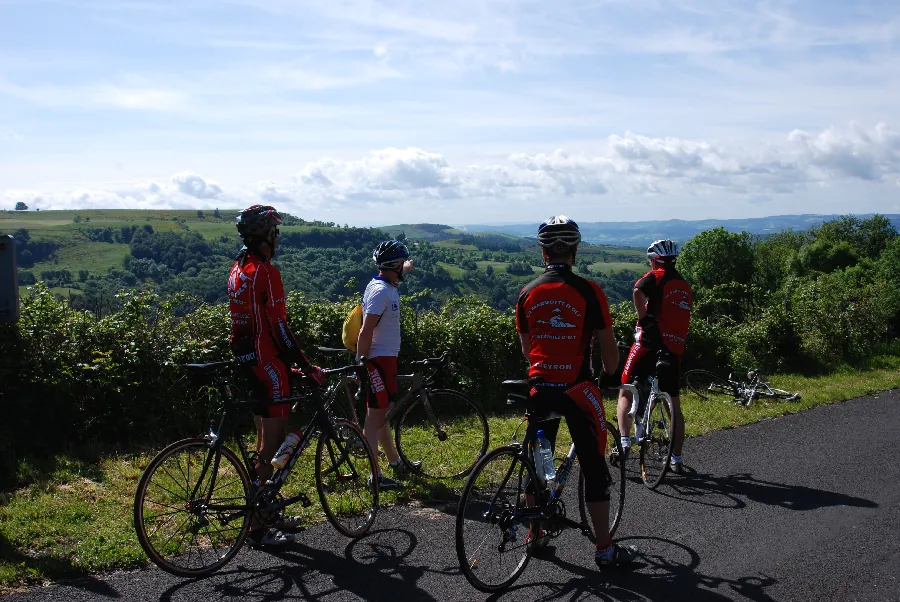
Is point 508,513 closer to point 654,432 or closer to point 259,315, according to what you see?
point 259,315

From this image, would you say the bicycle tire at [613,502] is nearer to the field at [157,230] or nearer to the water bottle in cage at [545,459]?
the water bottle in cage at [545,459]

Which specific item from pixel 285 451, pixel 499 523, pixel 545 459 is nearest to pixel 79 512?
pixel 285 451

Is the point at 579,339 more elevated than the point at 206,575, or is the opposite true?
the point at 579,339

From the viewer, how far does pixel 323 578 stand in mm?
4590

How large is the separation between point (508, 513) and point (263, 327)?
2.03m

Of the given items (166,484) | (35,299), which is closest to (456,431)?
(166,484)

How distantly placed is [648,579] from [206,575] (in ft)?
9.32

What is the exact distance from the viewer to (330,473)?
545cm

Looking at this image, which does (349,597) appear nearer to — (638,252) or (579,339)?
(579,339)

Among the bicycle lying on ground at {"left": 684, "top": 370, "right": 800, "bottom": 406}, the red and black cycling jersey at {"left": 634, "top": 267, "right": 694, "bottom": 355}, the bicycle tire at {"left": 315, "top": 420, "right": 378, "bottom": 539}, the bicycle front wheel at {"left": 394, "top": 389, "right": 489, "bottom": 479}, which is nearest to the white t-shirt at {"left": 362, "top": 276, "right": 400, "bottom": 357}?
the bicycle front wheel at {"left": 394, "top": 389, "right": 489, "bottom": 479}

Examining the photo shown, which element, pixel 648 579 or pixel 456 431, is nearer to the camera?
pixel 648 579

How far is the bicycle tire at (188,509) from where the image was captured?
174 inches

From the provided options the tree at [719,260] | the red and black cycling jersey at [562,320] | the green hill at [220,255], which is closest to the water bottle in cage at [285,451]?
the red and black cycling jersey at [562,320]

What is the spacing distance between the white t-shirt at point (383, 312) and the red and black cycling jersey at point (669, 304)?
2429 mm
